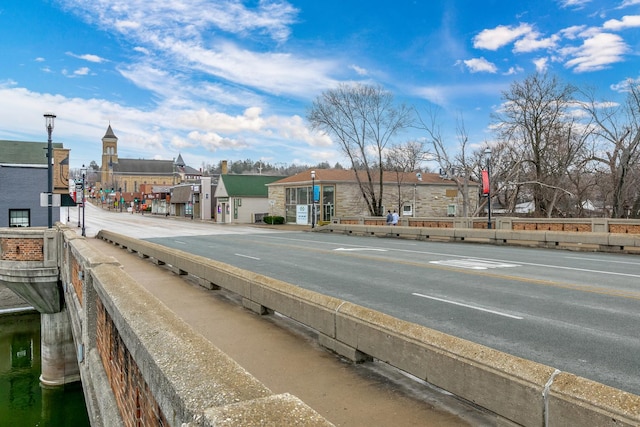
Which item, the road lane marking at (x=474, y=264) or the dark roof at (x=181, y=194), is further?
the dark roof at (x=181, y=194)

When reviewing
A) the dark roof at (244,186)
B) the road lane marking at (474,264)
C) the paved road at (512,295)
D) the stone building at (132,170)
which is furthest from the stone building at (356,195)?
the stone building at (132,170)

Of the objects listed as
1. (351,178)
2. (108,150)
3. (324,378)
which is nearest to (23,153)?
(351,178)

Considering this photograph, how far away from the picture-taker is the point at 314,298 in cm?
625

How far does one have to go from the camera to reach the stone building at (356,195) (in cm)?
Result: 4856

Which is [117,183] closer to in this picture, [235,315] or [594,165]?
[594,165]

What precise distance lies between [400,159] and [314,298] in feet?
175

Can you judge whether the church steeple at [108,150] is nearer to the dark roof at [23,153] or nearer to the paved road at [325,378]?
the dark roof at [23,153]

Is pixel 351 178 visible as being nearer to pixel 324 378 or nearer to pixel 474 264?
pixel 474 264

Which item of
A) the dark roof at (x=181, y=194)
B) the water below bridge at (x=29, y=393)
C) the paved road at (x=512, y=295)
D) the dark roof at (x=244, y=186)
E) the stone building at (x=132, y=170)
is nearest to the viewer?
the paved road at (x=512, y=295)


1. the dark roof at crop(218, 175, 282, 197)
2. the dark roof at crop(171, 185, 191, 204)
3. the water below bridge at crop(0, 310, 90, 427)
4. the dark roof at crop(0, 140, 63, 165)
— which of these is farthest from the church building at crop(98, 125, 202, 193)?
the water below bridge at crop(0, 310, 90, 427)

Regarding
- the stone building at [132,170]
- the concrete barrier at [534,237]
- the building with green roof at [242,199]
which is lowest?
the concrete barrier at [534,237]

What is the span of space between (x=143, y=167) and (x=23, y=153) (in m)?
123

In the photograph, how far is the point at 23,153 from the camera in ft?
128

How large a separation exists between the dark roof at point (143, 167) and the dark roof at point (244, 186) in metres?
104
